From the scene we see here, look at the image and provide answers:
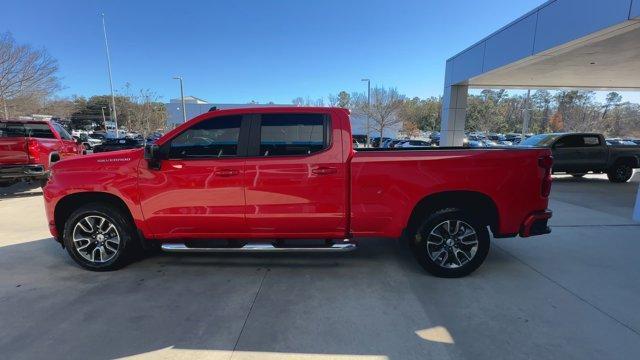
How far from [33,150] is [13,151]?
1.35 ft

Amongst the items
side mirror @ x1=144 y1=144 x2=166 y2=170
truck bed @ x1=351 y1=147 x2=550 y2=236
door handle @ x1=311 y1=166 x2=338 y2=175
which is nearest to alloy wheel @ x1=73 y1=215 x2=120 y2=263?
side mirror @ x1=144 y1=144 x2=166 y2=170

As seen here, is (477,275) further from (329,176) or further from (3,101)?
(3,101)

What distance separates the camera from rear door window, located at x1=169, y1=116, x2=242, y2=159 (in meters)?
4.21

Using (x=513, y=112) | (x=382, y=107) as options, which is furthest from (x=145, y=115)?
(x=513, y=112)

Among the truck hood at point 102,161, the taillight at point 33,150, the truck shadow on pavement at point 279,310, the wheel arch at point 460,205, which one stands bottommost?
the truck shadow on pavement at point 279,310

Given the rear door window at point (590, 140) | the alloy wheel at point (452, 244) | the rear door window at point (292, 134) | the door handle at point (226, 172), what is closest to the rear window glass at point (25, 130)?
the door handle at point (226, 172)

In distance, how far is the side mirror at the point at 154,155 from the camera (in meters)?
4.09

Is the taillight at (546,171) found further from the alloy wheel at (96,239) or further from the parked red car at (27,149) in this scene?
the parked red car at (27,149)

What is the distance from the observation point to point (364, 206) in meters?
4.15

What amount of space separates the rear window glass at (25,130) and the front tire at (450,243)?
10757 millimetres

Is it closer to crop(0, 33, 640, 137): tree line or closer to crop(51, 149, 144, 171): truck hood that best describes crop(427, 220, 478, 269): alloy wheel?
crop(51, 149, 144, 171): truck hood

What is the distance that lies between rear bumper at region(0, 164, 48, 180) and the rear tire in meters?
17.5

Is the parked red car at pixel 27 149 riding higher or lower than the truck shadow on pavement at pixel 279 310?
higher

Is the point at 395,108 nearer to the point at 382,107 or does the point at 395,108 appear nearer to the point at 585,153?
the point at 382,107
